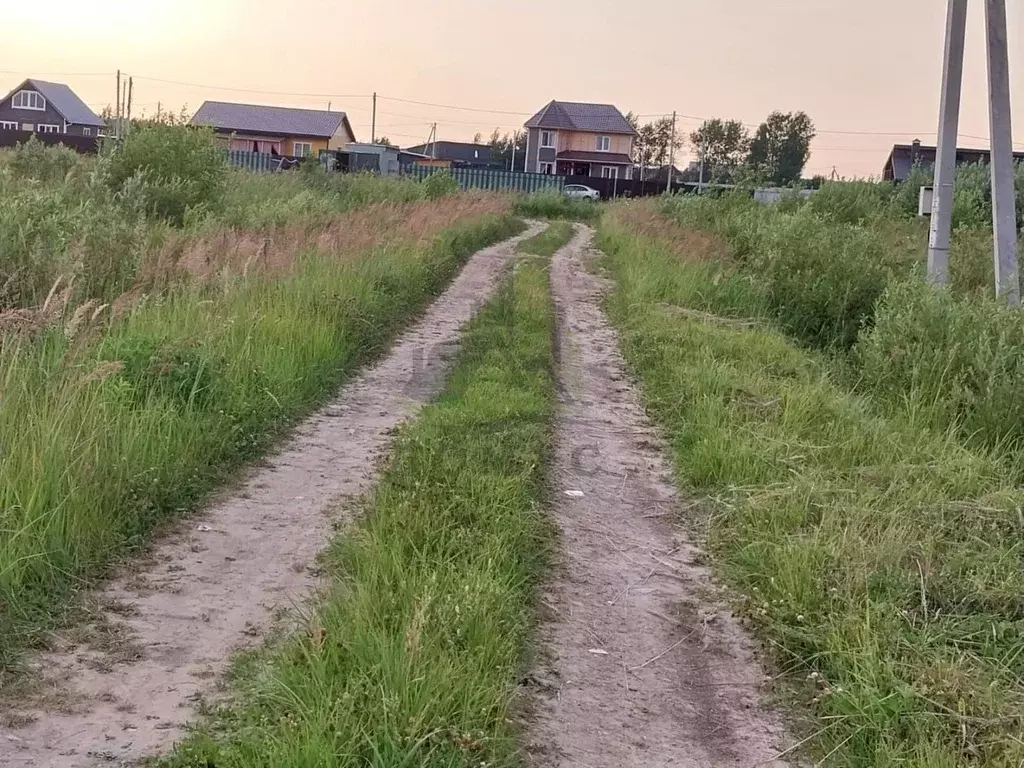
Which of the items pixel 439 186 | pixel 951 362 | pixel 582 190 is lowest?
pixel 951 362

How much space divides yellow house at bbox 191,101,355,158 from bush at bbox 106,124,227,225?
5152 centimetres

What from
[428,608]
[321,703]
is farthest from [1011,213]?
[321,703]

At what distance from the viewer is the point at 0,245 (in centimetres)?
738

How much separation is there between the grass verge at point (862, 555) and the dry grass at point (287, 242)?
4226 millimetres

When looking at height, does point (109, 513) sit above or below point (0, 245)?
below

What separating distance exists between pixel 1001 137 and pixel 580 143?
62.9m

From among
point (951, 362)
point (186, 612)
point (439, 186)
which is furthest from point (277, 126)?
point (186, 612)

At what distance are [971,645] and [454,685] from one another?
6.85 feet

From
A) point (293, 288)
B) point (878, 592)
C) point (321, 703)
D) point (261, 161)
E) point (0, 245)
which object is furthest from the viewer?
point (261, 161)

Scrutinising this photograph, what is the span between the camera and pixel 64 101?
7431cm

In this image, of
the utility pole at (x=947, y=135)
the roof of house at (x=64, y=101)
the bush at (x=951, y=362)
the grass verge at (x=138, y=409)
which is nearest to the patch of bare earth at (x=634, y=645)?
the grass verge at (x=138, y=409)

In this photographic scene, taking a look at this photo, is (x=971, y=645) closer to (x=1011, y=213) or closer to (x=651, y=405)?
(x=651, y=405)

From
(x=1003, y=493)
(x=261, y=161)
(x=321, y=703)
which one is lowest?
(x=321, y=703)

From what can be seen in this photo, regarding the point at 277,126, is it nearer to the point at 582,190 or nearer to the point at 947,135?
the point at 582,190
